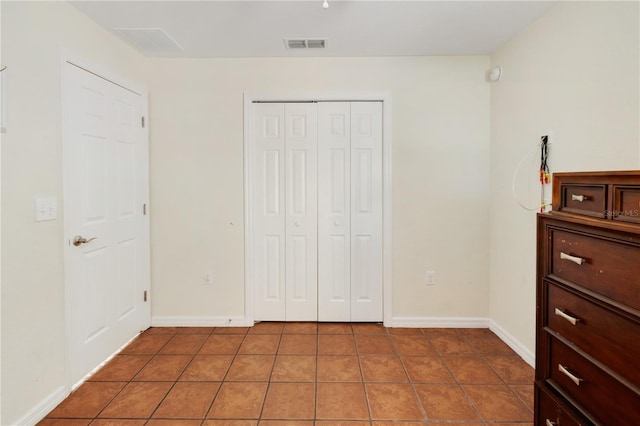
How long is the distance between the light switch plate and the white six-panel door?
1.47 meters

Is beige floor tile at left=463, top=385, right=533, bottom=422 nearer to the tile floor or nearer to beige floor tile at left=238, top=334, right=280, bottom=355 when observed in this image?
the tile floor

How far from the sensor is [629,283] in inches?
41.2

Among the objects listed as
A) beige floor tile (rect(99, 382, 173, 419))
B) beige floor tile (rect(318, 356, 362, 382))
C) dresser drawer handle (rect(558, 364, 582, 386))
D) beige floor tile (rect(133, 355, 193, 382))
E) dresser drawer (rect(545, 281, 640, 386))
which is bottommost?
beige floor tile (rect(99, 382, 173, 419))

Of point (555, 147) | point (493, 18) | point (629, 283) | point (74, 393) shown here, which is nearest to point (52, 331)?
point (74, 393)

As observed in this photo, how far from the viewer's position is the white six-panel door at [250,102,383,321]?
121 inches

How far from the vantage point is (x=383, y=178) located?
120 inches

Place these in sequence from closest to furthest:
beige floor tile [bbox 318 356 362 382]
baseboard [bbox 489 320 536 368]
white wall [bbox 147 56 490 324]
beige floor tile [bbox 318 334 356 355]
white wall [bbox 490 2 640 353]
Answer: white wall [bbox 490 2 640 353] < beige floor tile [bbox 318 356 362 382] < baseboard [bbox 489 320 536 368] < beige floor tile [bbox 318 334 356 355] < white wall [bbox 147 56 490 324]

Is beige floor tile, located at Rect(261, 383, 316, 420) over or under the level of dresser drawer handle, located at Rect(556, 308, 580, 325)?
under

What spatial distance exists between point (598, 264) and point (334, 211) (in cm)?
214

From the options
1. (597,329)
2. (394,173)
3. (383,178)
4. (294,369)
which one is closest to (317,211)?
(383,178)

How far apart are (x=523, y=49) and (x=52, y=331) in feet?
12.3

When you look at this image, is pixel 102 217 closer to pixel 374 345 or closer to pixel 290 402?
pixel 290 402

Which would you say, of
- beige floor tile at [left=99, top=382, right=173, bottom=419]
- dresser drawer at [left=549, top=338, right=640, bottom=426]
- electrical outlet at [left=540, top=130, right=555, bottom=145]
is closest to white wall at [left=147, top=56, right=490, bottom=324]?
electrical outlet at [left=540, top=130, right=555, bottom=145]

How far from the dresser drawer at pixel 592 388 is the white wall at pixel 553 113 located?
107 cm
